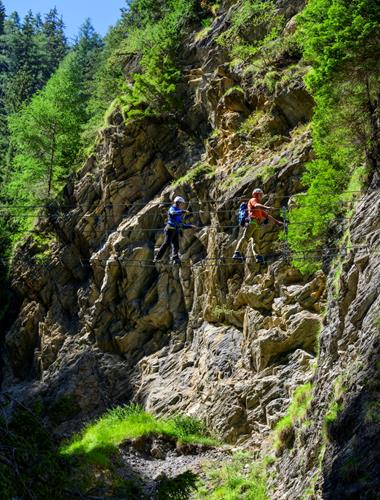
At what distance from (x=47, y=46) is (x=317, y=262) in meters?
59.9

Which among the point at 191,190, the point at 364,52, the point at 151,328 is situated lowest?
the point at 151,328

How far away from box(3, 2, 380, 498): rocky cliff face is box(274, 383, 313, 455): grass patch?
1.17 feet

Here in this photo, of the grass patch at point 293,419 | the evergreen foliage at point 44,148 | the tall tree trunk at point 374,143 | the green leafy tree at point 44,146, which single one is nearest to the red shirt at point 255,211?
the tall tree trunk at point 374,143

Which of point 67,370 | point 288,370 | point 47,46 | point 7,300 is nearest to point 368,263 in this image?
point 288,370

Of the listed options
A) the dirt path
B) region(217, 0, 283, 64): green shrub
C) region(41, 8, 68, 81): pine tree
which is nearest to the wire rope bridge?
the dirt path

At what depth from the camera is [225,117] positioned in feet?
79.0

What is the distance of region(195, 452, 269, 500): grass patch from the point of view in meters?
14.9

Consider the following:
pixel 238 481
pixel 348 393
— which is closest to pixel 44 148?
pixel 238 481

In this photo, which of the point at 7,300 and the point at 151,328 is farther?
the point at 7,300

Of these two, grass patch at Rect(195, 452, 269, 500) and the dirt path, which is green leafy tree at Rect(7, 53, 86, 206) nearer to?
the dirt path

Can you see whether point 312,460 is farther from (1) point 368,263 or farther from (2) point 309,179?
(2) point 309,179

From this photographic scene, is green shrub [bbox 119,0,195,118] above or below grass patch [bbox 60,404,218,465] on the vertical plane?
above

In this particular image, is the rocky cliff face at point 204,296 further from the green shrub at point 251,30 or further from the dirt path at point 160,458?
the dirt path at point 160,458

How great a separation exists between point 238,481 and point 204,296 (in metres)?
7.92
